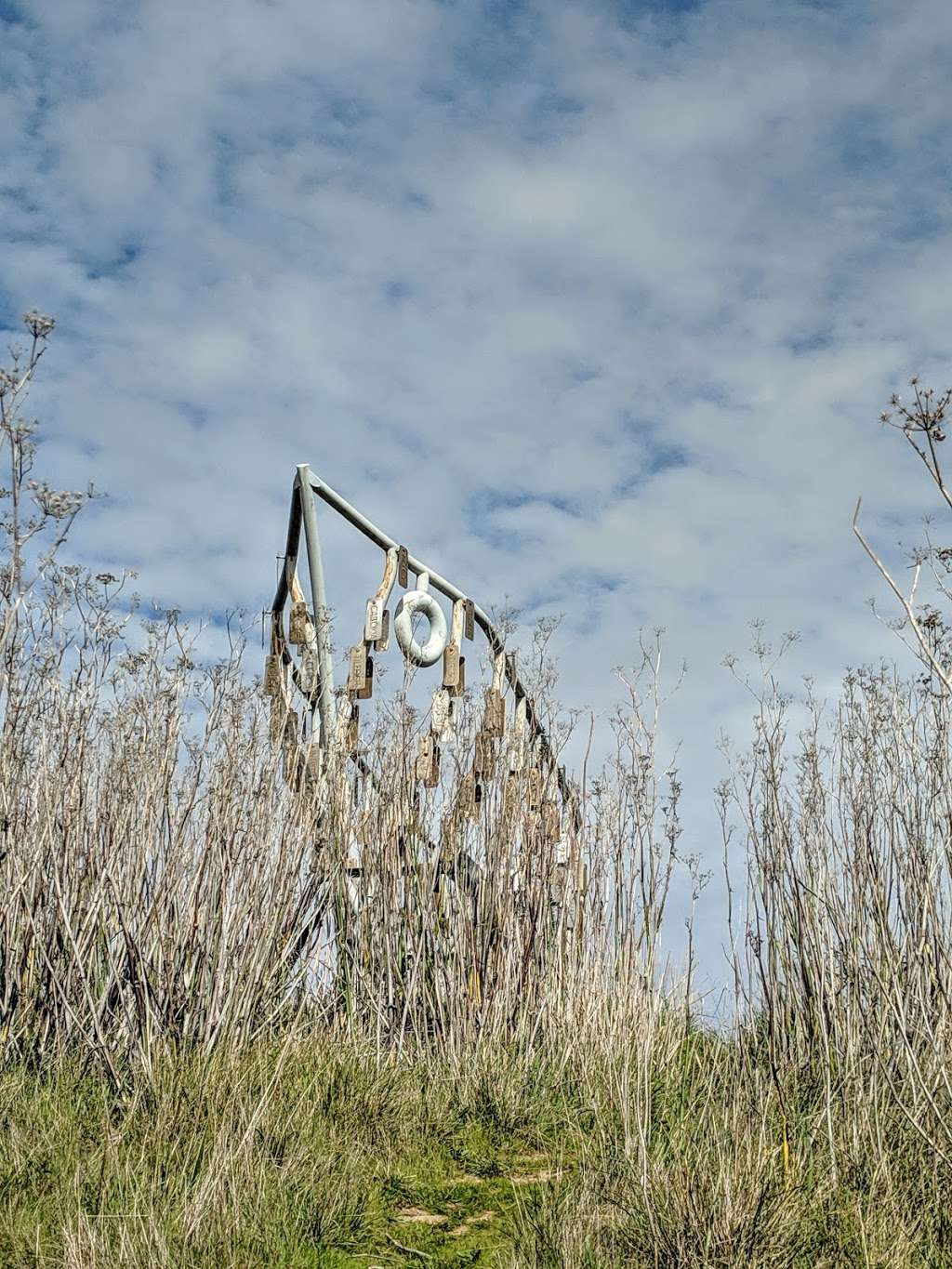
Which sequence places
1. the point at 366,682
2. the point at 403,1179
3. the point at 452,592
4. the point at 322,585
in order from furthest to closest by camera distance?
the point at 452,592, the point at 322,585, the point at 366,682, the point at 403,1179

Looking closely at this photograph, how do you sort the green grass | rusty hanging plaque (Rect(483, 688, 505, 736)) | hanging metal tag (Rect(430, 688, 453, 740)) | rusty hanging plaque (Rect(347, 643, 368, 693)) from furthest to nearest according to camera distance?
rusty hanging plaque (Rect(347, 643, 368, 693)) < hanging metal tag (Rect(430, 688, 453, 740)) < rusty hanging plaque (Rect(483, 688, 505, 736)) < the green grass

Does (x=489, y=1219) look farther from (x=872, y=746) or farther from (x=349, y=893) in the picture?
(x=872, y=746)

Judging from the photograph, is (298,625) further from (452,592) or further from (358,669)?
(452,592)

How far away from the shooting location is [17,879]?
11.0ft

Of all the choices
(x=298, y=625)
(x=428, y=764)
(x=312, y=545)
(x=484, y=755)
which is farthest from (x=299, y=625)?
(x=484, y=755)

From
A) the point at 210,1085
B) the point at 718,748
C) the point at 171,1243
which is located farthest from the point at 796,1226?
the point at 718,748

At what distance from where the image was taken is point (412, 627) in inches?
217

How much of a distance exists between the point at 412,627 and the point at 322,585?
→ 520mm

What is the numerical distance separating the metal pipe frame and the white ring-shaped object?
0.27 meters

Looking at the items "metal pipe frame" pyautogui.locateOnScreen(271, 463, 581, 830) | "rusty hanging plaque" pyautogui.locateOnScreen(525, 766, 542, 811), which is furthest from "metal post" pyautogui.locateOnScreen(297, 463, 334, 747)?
"rusty hanging plaque" pyautogui.locateOnScreen(525, 766, 542, 811)

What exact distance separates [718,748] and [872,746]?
22.1 inches

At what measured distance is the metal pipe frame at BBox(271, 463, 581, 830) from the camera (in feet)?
14.5

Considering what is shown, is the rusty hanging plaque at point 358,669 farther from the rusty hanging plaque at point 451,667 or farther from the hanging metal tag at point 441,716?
the rusty hanging plaque at point 451,667

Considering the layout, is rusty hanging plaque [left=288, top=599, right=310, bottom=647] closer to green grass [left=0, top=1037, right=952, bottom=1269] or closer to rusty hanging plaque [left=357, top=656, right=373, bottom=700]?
rusty hanging plaque [left=357, top=656, right=373, bottom=700]
